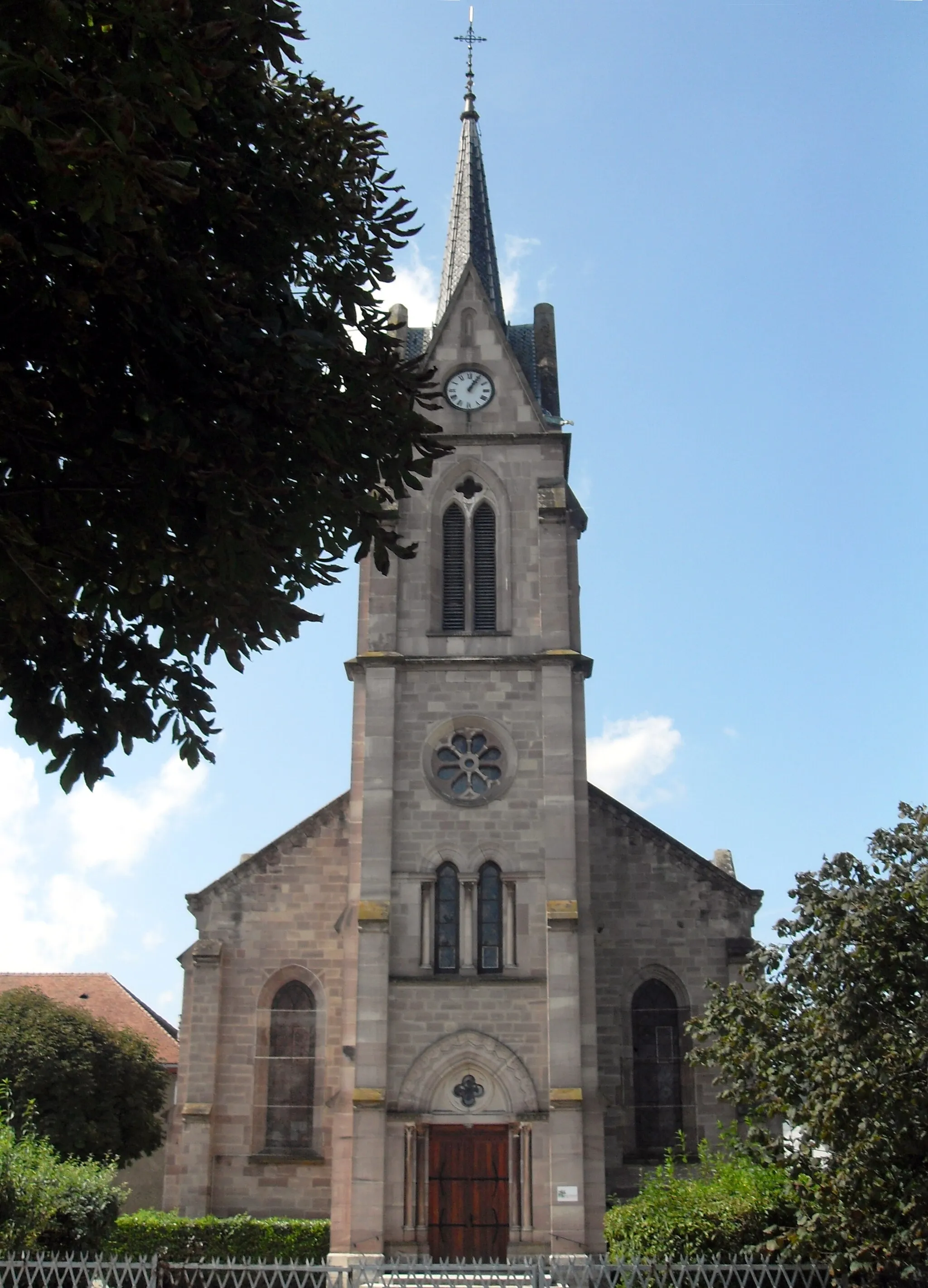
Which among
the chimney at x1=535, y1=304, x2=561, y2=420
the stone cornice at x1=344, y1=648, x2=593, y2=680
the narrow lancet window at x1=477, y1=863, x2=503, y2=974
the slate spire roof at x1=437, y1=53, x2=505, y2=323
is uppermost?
the slate spire roof at x1=437, y1=53, x2=505, y2=323

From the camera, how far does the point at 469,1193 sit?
23.8 meters

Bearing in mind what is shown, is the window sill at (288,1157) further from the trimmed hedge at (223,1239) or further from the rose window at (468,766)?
the rose window at (468,766)

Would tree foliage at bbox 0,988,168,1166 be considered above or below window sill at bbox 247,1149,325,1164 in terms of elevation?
above

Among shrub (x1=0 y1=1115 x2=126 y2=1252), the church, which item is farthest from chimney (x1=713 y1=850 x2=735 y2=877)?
shrub (x1=0 y1=1115 x2=126 y2=1252)

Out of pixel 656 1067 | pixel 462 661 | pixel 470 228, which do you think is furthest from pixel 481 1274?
pixel 470 228

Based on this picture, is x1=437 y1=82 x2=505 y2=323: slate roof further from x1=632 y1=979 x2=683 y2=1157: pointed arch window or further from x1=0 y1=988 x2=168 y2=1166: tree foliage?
x1=0 y1=988 x2=168 y2=1166: tree foliage

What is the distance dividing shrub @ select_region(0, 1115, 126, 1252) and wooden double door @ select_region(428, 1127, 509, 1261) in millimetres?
5796

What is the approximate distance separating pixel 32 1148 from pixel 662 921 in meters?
12.1

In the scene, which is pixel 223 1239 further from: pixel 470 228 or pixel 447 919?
pixel 470 228

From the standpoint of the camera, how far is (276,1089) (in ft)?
85.9

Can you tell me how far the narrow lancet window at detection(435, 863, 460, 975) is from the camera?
82.4ft

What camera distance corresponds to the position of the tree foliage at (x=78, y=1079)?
35.6 m

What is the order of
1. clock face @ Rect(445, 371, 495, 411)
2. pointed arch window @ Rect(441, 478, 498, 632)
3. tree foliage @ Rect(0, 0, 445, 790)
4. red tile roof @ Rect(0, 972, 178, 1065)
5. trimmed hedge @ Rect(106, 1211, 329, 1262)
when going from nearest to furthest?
tree foliage @ Rect(0, 0, 445, 790) < trimmed hedge @ Rect(106, 1211, 329, 1262) < pointed arch window @ Rect(441, 478, 498, 632) < clock face @ Rect(445, 371, 495, 411) < red tile roof @ Rect(0, 972, 178, 1065)

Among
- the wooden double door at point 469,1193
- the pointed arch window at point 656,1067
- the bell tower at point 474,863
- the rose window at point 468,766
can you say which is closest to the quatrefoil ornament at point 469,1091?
the bell tower at point 474,863
